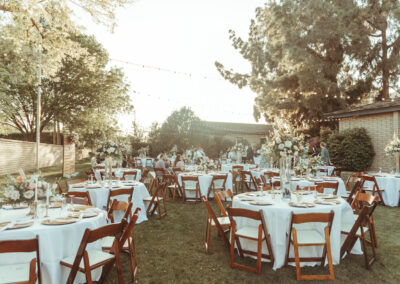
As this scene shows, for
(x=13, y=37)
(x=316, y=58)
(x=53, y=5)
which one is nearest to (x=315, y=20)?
(x=316, y=58)

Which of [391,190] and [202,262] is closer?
[202,262]

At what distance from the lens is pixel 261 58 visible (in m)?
23.6

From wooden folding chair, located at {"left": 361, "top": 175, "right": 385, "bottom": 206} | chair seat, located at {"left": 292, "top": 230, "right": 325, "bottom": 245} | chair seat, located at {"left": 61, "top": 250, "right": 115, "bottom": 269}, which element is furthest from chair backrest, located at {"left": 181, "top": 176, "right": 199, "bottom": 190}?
chair seat, located at {"left": 61, "top": 250, "right": 115, "bottom": 269}

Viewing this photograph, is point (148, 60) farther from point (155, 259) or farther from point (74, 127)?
point (155, 259)

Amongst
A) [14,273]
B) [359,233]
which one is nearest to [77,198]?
[14,273]

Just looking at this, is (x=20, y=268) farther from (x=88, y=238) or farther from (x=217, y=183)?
(x=217, y=183)

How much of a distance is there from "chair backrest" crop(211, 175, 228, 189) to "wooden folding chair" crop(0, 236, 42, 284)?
6.43 m

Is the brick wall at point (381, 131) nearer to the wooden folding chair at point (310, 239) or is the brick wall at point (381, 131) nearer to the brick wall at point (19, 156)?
the wooden folding chair at point (310, 239)

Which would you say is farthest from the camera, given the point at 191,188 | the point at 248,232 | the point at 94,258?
the point at 191,188

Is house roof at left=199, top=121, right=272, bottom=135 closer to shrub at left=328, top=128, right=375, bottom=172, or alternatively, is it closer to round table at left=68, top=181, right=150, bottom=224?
shrub at left=328, top=128, right=375, bottom=172

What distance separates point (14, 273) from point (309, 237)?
→ 3.57 metres

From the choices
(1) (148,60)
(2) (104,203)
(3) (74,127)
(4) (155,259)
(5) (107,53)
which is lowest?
(4) (155,259)

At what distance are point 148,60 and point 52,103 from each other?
33.0 feet

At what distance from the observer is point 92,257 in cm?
354
